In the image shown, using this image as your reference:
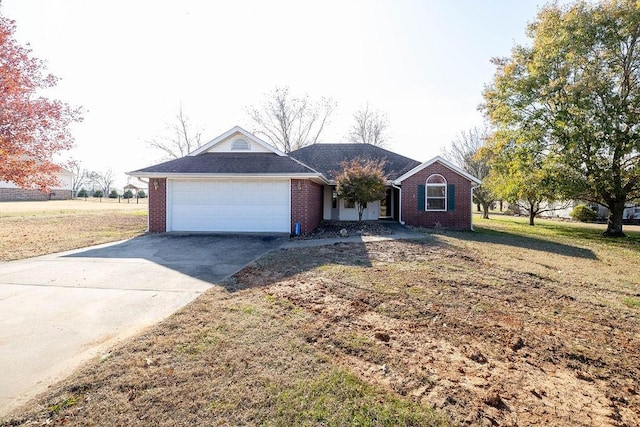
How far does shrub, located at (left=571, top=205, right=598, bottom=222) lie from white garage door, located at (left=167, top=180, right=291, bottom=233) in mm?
28050

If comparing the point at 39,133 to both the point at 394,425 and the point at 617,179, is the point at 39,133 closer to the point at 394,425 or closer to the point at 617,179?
the point at 394,425

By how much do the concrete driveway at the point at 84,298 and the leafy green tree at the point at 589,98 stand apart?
16.0 metres

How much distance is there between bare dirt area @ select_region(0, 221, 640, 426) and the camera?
8.33 feet

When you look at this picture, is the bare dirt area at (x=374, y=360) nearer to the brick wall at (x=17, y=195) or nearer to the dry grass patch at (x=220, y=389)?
the dry grass patch at (x=220, y=389)

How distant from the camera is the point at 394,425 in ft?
7.88

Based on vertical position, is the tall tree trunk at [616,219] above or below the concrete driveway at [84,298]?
above

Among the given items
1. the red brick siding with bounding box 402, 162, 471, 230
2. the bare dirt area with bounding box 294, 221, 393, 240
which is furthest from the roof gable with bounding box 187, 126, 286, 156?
the red brick siding with bounding box 402, 162, 471, 230

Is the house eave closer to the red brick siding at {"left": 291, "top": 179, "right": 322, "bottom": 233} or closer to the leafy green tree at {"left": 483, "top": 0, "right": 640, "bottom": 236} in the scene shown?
the red brick siding at {"left": 291, "top": 179, "right": 322, "bottom": 233}

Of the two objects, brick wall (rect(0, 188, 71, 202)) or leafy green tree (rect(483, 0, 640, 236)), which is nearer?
leafy green tree (rect(483, 0, 640, 236))

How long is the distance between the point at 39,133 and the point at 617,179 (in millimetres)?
25236

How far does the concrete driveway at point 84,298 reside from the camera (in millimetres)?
3283

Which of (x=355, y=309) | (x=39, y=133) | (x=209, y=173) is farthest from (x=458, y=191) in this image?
(x=39, y=133)

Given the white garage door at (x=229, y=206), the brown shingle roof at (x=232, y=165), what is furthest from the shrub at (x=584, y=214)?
the white garage door at (x=229, y=206)

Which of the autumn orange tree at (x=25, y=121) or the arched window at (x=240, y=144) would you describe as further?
the arched window at (x=240, y=144)
